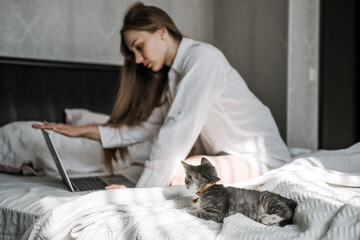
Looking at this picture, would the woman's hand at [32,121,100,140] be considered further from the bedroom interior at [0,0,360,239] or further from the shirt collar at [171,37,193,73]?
the shirt collar at [171,37,193,73]

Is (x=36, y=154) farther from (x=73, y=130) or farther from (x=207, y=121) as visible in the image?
(x=207, y=121)

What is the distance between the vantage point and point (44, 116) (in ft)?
8.26

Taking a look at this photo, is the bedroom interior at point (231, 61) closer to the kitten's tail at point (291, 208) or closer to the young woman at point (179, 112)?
the kitten's tail at point (291, 208)

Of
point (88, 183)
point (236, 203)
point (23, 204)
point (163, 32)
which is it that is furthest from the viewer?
point (163, 32)

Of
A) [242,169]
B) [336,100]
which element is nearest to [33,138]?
[242,169]

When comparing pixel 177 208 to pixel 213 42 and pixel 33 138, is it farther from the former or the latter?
pixel 213 42

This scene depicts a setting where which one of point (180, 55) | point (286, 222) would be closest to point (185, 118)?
point (180, 55)

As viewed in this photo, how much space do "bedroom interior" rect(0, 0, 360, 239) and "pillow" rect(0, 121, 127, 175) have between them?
0.06 ft

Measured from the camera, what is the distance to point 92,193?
4.02ft

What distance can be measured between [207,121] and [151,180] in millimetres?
413

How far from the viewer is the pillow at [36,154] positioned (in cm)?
210

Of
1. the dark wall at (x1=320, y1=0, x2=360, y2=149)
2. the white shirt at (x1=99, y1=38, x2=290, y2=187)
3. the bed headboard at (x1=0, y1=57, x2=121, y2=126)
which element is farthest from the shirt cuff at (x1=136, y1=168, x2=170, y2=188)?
the dark wall at (x1=320, y1=0, x2=360, y2=149)

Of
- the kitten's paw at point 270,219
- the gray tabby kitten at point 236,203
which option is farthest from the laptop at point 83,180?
the kitten's paw at point 270,219

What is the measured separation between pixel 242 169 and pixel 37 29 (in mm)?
1715
